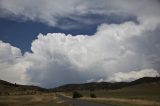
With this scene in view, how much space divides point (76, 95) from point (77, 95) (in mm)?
488

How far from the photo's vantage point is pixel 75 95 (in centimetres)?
13662

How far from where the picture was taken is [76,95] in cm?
13650

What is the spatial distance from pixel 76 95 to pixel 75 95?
440 mm

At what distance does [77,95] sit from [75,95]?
849 mm

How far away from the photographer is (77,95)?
137m
